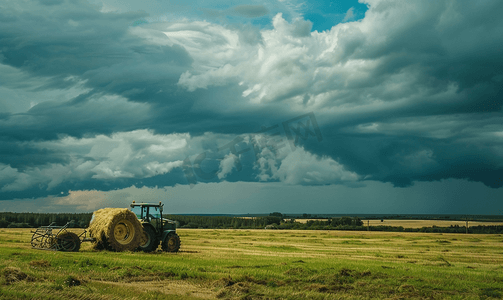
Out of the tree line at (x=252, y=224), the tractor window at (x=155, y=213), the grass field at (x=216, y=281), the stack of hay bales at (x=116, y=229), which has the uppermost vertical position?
the tractor window at (x=155, y=213)

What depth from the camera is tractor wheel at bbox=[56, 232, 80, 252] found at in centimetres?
2603

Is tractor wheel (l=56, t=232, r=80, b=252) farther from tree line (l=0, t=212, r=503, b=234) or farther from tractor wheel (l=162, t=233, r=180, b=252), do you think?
tree line (l=0, t=212, r=503, b=234)

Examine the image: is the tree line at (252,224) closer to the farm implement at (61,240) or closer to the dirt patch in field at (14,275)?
the farm implement at (61,240)

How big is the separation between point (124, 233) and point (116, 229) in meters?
0.67

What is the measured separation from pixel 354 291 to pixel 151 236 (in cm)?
1742

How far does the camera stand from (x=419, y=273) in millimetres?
20469

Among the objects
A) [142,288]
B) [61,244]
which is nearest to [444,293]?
[142,288]

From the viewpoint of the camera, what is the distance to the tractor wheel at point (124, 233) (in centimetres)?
2630

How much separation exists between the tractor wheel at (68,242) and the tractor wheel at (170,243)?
572 cm

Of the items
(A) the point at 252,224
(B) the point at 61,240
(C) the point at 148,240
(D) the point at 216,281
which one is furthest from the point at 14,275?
(A) the point at 252,224

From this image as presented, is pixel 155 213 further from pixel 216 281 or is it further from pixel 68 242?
pixel 216 281

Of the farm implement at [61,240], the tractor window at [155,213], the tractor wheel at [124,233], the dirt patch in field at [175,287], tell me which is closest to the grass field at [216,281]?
the dirt patch in field at [175,287]

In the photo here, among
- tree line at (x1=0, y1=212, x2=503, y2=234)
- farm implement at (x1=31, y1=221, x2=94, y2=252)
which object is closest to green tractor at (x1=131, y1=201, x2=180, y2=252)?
farm implement at (x1=31, y1=221, x2=94, y2=252)

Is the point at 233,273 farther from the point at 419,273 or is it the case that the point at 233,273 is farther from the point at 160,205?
the point at 160,205
